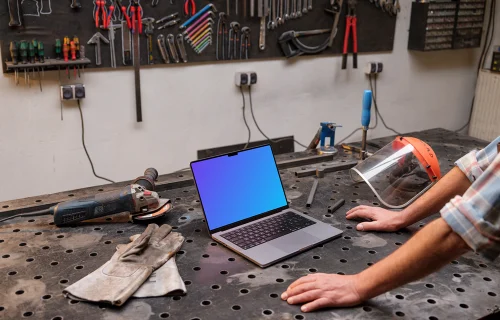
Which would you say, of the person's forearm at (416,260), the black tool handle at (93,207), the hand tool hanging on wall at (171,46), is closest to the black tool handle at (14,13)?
the hand tool hanging on wall at (171,46)

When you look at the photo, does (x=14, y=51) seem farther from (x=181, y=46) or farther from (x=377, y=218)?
(x=377, y=218)

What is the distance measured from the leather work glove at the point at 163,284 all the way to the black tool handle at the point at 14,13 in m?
1.60

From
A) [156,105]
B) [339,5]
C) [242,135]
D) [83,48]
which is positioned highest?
[339,5]

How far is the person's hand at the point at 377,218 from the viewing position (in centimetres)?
136

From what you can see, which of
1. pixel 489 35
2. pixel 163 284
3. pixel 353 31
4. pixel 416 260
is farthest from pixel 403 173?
pixel 489 35

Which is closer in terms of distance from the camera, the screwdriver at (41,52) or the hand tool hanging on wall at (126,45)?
the screwdriver at (41,52)

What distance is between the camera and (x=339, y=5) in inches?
116

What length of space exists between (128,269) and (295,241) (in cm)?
42

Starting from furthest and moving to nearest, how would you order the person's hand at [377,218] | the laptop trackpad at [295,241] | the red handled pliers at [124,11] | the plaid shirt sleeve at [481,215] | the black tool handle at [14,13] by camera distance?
the red handled pliers at [124,11]
the black tool handle at [14,13]
the person's hand at [377,218]
the laptop trackpad at [295,241]
the plaid shirt sleeve at [481,215]

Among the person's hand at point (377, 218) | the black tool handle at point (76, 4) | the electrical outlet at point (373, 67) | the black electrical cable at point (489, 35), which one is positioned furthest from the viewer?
the black electrical cable at point (489, 35)

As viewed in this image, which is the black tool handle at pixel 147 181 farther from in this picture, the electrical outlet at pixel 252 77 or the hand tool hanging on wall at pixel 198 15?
the electrical outlet at pixel 252 77

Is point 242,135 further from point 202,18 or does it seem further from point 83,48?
point 83,48

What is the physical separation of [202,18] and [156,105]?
1.70 ft

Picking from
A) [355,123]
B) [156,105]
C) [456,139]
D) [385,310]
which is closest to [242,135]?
[156,105]
